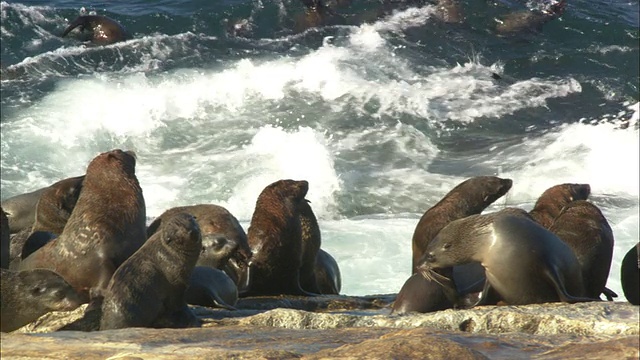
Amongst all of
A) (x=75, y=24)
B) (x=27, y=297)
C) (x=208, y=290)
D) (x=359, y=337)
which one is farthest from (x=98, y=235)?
(x=75, y=24)

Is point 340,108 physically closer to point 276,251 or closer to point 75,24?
point 75,24

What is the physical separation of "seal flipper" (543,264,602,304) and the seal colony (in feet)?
0.03

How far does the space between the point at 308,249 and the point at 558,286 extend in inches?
130

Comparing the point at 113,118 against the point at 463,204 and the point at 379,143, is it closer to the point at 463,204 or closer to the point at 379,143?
the point at 379,143

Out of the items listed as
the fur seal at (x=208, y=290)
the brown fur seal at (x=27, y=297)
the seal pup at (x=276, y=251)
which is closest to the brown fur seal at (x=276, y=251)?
the seal pup at (x=276, y=251)

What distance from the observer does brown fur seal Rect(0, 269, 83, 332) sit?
7699mm

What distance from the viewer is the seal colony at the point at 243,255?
26.0ft

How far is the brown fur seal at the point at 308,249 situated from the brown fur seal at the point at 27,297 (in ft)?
11.6

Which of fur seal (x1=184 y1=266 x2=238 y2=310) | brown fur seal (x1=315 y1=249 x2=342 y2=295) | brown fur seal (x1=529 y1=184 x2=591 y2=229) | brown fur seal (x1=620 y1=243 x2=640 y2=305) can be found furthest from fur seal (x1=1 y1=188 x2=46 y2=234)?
brown fur seal (x1=620 y1=243 x2=640 y2=305)

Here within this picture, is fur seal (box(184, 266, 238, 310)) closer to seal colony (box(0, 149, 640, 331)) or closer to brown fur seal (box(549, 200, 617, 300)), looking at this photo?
seal colony (box(0, 149, 640, 331))

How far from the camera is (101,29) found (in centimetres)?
2456

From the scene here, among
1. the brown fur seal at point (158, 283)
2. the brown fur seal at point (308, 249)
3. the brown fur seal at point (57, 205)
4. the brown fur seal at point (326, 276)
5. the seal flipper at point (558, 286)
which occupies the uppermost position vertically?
the brown fur seal at point (158, 283)

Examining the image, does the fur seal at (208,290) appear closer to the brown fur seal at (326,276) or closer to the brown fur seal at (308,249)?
the brown fur seal at (308,249)

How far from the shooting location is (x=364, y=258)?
15.3 meters
